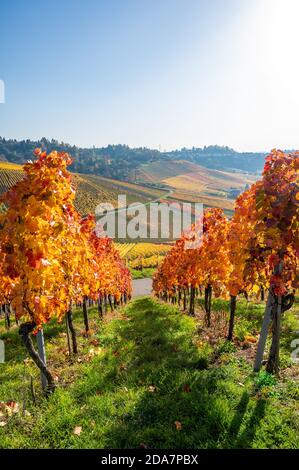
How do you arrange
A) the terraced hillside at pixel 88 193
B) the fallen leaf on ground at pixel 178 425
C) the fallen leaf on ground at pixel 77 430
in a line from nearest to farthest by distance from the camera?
the fallen leaf on ground at pixel 178 425
the fallen leaf on ground at pixel 77 430
the terraced hillside at pixel 88 193

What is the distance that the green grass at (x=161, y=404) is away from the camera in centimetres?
569

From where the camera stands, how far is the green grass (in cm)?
569

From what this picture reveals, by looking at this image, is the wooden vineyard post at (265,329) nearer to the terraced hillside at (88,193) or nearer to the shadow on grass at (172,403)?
the shadow on grass at (172,403)

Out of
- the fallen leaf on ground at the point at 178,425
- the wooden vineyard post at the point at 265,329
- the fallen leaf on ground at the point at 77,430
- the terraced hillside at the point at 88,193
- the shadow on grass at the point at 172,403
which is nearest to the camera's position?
the shadow on grass at the point at 172,403

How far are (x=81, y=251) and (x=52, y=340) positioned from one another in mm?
8998

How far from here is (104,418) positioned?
21.4 ft

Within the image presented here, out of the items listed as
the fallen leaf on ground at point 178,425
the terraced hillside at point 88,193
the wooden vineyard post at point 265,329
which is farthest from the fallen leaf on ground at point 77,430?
the terraced hillside at point 88,193

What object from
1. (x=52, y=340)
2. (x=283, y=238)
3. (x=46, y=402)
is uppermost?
(x=283, y=238)

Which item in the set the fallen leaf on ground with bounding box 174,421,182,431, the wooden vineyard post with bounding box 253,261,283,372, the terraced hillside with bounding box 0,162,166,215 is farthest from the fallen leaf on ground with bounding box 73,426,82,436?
the terraced hillside with bounding box 0,162,166,215

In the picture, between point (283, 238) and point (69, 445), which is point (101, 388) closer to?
point (69, 445)

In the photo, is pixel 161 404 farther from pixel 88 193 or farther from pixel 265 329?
pixel 88 193

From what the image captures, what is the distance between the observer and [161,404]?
6785 mm

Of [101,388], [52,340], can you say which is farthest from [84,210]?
[101,388]

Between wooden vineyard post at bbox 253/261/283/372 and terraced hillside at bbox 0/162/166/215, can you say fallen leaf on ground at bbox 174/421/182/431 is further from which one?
terraced hillside at bbox 0/162/166/215
